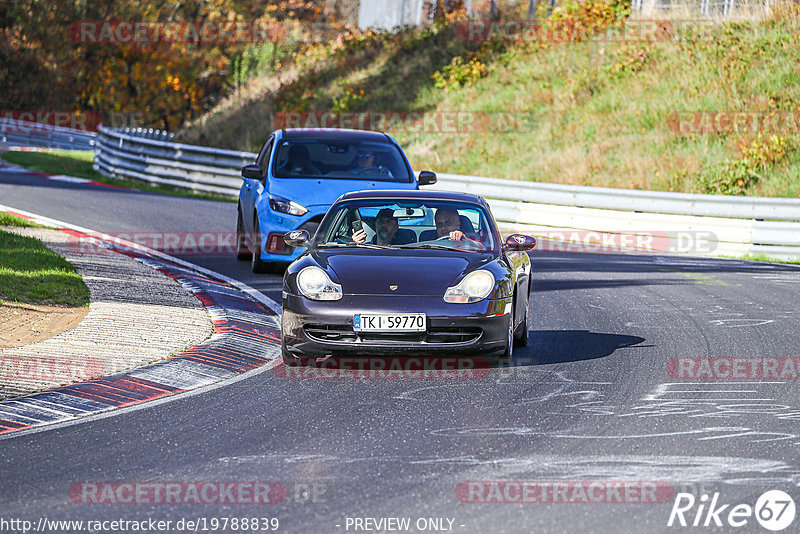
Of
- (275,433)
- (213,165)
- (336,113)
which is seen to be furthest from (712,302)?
(336,113)

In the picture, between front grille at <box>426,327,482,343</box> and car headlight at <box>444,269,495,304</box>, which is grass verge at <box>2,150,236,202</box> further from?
front grille at <box>426,327,482,343</box>

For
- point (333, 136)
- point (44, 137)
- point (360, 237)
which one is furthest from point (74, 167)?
point (360, 237)

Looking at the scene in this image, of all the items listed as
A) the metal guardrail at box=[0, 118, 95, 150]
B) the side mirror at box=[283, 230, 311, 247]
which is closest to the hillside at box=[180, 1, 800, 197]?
the metal guardrail at box=[0, 118, 95, 150]

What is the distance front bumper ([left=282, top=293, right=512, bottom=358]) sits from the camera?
882cm

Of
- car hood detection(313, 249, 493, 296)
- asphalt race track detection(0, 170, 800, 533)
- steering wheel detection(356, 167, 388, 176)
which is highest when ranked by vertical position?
steering wheel detection(356, 167, 388, 176)

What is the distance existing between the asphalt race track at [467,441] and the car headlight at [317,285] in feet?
2.23

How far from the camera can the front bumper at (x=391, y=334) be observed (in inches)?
347

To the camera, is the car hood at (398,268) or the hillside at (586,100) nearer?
the car hood at (398,268)

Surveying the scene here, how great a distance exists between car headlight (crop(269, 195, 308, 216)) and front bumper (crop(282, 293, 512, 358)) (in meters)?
5.43

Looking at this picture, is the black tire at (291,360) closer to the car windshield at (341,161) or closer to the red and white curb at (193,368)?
the red and white curb at (193,368)

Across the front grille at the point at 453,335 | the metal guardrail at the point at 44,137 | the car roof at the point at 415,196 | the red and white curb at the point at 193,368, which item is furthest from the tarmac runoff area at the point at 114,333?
the metal guardrail at the point at 44,137

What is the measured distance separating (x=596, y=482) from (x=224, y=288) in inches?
319

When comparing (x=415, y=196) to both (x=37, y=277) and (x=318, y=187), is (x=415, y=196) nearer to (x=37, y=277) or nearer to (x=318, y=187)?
(x=318, y=187)

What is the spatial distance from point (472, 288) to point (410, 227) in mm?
1340
